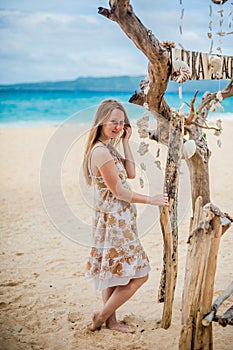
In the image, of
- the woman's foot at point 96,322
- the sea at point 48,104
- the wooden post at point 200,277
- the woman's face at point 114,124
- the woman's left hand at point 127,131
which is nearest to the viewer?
the wooden post at point 200,277

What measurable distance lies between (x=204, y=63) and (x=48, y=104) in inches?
751

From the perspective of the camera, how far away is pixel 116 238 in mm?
2277

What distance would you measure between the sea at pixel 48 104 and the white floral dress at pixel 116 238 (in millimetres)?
12441

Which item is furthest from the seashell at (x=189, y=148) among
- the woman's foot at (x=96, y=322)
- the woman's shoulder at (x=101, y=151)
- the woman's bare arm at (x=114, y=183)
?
the woman's foot at (x=96, y=322)

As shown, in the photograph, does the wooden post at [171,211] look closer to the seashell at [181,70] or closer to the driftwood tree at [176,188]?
the driftwood tree at [176,188]

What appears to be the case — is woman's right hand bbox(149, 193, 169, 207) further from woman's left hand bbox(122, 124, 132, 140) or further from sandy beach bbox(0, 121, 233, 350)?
woman's left hand bbox(122, 124, 132, 140)

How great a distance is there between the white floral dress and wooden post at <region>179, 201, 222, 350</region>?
41 centimetres

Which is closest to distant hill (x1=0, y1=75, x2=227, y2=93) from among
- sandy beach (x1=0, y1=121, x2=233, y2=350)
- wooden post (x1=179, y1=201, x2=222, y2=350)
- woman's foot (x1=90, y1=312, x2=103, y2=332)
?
sandy beach (x1=0, y1=121, x2=233, y2=350)

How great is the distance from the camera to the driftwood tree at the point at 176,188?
73.8 inches

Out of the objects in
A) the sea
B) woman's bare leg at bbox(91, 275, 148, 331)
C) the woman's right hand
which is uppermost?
the sea

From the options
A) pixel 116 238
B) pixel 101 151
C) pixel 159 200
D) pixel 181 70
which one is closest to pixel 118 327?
pixel 116 238

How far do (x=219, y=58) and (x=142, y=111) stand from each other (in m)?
0.45

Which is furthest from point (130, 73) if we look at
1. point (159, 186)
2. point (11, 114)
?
point (159, 186)

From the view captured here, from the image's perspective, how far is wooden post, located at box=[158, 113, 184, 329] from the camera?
2180mm
